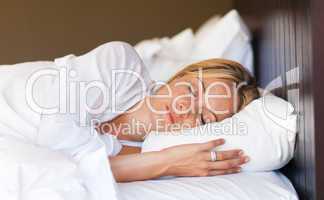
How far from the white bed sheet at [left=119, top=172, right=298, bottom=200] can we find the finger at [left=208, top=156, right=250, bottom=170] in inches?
1.2

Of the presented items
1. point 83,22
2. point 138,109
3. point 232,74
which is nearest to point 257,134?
point 232,74

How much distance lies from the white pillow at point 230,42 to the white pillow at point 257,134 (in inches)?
20.4

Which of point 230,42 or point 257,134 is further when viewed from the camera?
point 230,42

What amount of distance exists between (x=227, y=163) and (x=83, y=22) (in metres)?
1.76

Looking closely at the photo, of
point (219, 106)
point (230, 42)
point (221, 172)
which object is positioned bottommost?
point (221, 172)

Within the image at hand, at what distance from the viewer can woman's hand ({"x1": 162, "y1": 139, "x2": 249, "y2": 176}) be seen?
3.83ft

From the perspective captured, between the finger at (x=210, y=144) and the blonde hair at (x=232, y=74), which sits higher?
the blonde hair at (x=232, y=74)

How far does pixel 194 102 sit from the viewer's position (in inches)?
54.0

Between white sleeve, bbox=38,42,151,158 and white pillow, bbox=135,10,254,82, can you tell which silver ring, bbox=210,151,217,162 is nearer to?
white sleeve, bbox=38,42,151,158

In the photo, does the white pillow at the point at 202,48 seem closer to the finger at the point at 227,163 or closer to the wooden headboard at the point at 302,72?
the wooden headboard at the point at 302,72

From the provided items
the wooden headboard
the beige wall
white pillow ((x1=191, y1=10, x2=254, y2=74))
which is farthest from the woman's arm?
the beige wall

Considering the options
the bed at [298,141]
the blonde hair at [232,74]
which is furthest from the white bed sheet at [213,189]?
the blonde hair at [232,74]

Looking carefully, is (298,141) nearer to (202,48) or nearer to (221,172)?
(221,172)

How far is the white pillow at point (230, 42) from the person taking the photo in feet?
5.81
